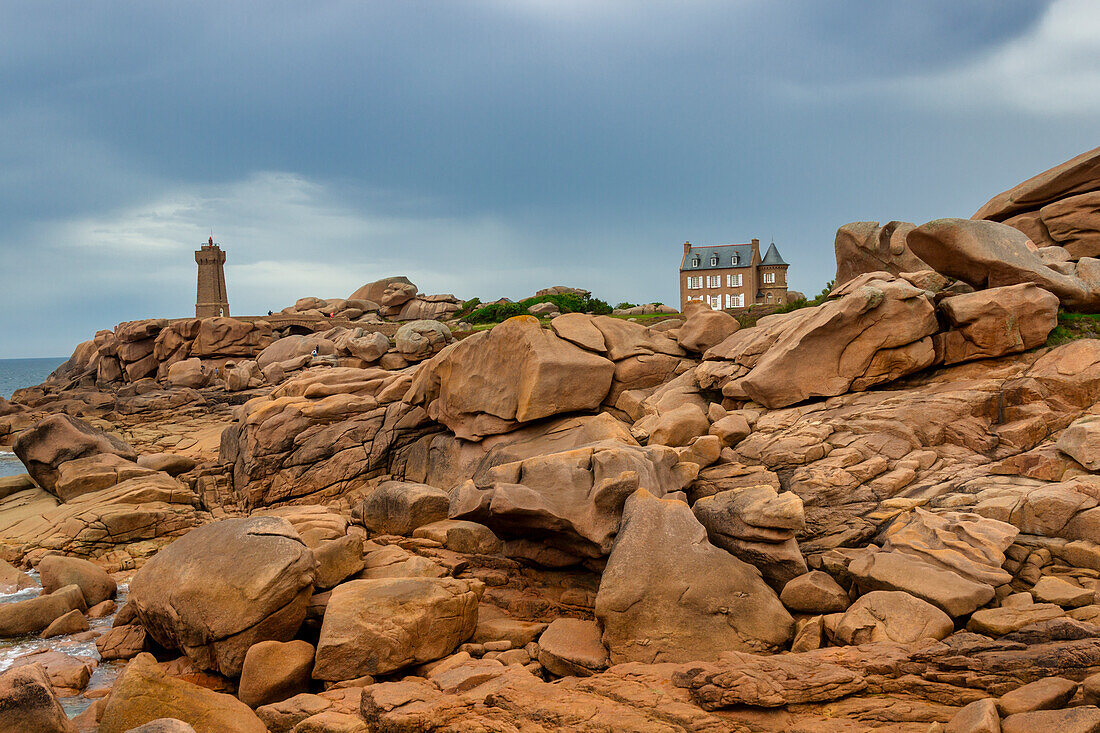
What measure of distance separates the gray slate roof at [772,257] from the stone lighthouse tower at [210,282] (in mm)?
59369

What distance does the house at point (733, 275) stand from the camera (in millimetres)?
62219

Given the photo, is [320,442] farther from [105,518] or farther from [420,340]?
[420,340]

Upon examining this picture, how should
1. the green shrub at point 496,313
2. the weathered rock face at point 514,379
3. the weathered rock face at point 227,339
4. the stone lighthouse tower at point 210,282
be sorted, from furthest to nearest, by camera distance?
the stone lighthouse tower at point 210,282 < the weathered rock face at point 227,339 < the green shrub at point 496,313 < the weathered rock face at point 514,379

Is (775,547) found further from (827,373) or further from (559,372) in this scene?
(559,372)

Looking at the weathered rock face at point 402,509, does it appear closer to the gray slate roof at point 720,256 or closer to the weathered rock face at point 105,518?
the weathered rock face at point 105,518

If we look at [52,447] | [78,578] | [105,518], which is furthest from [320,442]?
[52,447]

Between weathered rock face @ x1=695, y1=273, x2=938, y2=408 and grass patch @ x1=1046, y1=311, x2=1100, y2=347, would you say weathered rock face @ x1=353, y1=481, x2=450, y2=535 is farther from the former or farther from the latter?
grass patch @ x1=1046, y1=311, x2=1100, y2=347

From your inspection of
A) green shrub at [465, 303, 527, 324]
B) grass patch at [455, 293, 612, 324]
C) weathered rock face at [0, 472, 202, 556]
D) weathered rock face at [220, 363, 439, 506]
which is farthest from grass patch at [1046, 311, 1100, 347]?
green shrub at [465, 303, 527, 324]

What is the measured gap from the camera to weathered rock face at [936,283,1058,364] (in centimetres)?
1432

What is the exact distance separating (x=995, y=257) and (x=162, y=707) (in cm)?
1796

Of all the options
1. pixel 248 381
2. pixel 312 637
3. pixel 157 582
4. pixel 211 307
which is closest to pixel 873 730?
pixel 312 637

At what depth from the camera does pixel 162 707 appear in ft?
29.0

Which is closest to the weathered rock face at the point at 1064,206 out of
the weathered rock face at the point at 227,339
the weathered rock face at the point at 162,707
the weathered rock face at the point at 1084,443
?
the weathered rock face at the point at 1084,443

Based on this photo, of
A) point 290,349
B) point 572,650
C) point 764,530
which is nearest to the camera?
point 572,650
